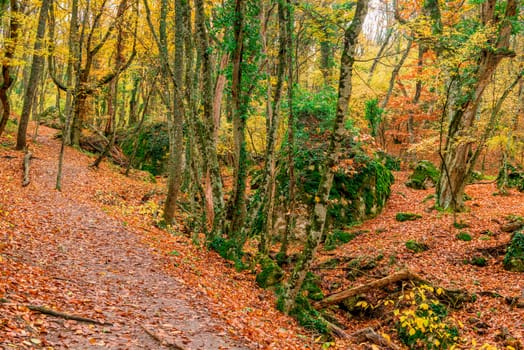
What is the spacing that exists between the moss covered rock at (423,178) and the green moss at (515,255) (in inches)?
355

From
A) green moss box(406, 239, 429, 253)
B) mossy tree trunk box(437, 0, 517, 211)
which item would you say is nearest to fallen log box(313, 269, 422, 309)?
green moss box(406, 239, 429, 253)

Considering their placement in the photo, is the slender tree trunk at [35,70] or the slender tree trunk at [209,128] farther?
the slender tree trunk at [35,70]

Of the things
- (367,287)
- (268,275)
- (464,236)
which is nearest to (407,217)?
(464,236)

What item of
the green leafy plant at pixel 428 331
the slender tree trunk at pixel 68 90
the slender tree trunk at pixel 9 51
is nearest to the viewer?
the green leafy plant at pixel 428 331

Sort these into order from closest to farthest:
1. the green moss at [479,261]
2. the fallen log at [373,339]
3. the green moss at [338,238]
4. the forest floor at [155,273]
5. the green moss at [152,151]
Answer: the forest floor at [155,273] → the fallen log at [373,339] → the green moss at [479,261] → the green moss at [338,238] → the green moss at [152,151]

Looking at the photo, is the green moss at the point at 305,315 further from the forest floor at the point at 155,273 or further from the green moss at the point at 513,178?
the green moss at the point at 513,178

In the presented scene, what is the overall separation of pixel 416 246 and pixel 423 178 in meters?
8.75

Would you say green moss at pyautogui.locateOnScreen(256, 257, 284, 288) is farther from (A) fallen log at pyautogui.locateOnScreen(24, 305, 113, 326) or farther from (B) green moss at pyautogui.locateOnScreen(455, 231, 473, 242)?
(B) green moss at pyautogui.locateOnScreen(455, 231, 473, 242)

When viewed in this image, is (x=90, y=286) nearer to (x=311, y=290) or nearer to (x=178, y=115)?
(x=311, y=290)

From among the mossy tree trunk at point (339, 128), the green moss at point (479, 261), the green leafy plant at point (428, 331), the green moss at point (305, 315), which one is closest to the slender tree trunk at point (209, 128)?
the green moss at point (305, 315)

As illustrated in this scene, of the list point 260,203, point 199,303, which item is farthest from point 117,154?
point 199,303

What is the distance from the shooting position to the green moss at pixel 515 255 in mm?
9789

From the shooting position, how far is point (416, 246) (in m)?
11.8

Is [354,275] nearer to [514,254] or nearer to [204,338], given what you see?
[514,254]
